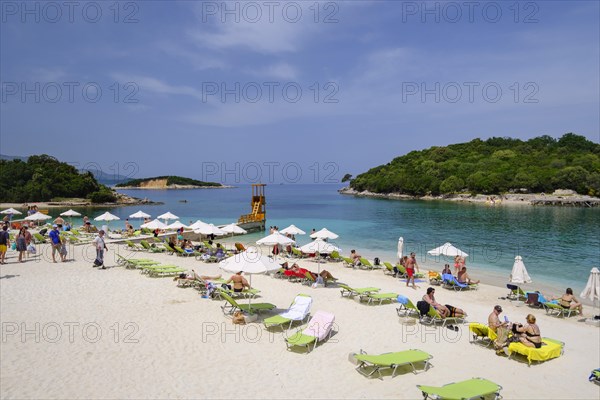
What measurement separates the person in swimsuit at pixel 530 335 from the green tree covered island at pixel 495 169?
3355 inches

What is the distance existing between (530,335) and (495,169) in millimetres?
95698

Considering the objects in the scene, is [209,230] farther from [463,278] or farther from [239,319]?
[463,278]

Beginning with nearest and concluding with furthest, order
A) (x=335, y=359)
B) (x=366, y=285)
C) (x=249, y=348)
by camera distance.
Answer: (x=335, y=359)
(x=249, y=348)
(x=366, y=285)

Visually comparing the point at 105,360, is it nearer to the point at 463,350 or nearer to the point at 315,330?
the point at 315,330

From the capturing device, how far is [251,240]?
96.0 feet

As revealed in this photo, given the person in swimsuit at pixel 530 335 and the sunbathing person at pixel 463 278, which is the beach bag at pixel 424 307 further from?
the sunbathing person at pixel 463 278

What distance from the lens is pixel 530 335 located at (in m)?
7.84

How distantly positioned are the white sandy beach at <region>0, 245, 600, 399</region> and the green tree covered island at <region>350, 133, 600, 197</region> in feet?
268

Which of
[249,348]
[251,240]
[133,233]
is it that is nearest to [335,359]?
[249,348]

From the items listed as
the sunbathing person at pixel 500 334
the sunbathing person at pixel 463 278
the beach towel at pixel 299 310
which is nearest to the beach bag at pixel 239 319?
the beach towel at pixel 299 310

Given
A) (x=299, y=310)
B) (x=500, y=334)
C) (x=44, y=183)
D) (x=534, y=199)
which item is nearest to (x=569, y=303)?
(x=500, y=334)

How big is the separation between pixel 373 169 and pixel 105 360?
144 metres

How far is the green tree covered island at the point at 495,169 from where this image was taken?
268 ft

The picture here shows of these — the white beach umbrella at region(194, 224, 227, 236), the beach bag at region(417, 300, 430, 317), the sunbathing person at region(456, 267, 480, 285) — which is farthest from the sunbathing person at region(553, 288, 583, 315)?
→ the white beach umbrella at region(194, 224, 227, 236)
